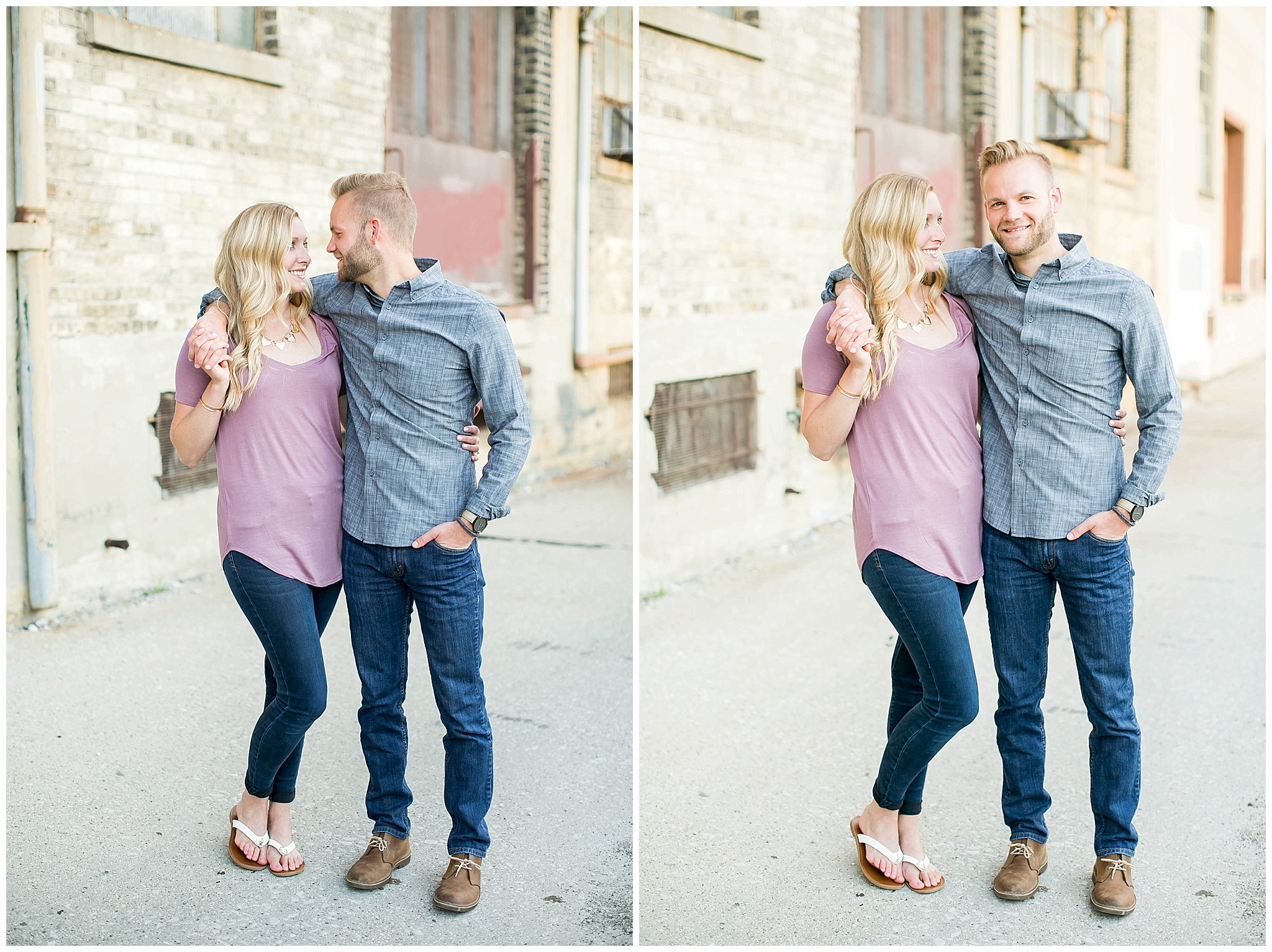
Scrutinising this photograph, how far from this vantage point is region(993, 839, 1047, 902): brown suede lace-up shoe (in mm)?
3223

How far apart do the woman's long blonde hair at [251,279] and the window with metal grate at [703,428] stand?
3.84m

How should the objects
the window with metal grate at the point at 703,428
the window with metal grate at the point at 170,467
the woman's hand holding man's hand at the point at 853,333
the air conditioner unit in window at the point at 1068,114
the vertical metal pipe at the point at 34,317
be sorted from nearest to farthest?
the woman's hand holding man's hand at the point at 853,333, the vertical metal pipe at the point at 34,317, the window with metal grate at the point at 170,467, the window with metal grate at the point at 703,428, the air conditioner unit in window at the point at 1068,114

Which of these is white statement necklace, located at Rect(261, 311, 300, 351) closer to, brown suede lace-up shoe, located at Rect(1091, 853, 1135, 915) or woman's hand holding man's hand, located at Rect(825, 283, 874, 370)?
woman's hand holding man's hand, located at Rect(825, 283, 874, 370)

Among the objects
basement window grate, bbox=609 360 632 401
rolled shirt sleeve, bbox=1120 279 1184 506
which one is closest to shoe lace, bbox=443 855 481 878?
rolled shirt sleeve, bbox=1120 279 1184 506

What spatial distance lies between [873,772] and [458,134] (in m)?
6.40

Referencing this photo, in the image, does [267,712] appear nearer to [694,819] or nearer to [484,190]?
[694,819]

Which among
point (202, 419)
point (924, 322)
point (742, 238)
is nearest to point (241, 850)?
point (202, 419)

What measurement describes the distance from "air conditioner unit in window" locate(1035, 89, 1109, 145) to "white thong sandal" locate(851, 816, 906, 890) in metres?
8.19

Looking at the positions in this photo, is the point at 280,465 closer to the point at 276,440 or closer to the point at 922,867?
the point at 276,440

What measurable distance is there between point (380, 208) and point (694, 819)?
204 centimetres

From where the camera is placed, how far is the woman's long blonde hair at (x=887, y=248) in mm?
2895

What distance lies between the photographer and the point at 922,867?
331 centimetres

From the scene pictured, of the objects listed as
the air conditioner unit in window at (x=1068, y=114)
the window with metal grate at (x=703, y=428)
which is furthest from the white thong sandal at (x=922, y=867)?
the air conditioner unit in window at (x=1068, y=114)

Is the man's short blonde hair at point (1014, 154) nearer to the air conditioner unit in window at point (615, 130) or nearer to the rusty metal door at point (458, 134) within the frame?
the rusty metal door at point (458, 134)
